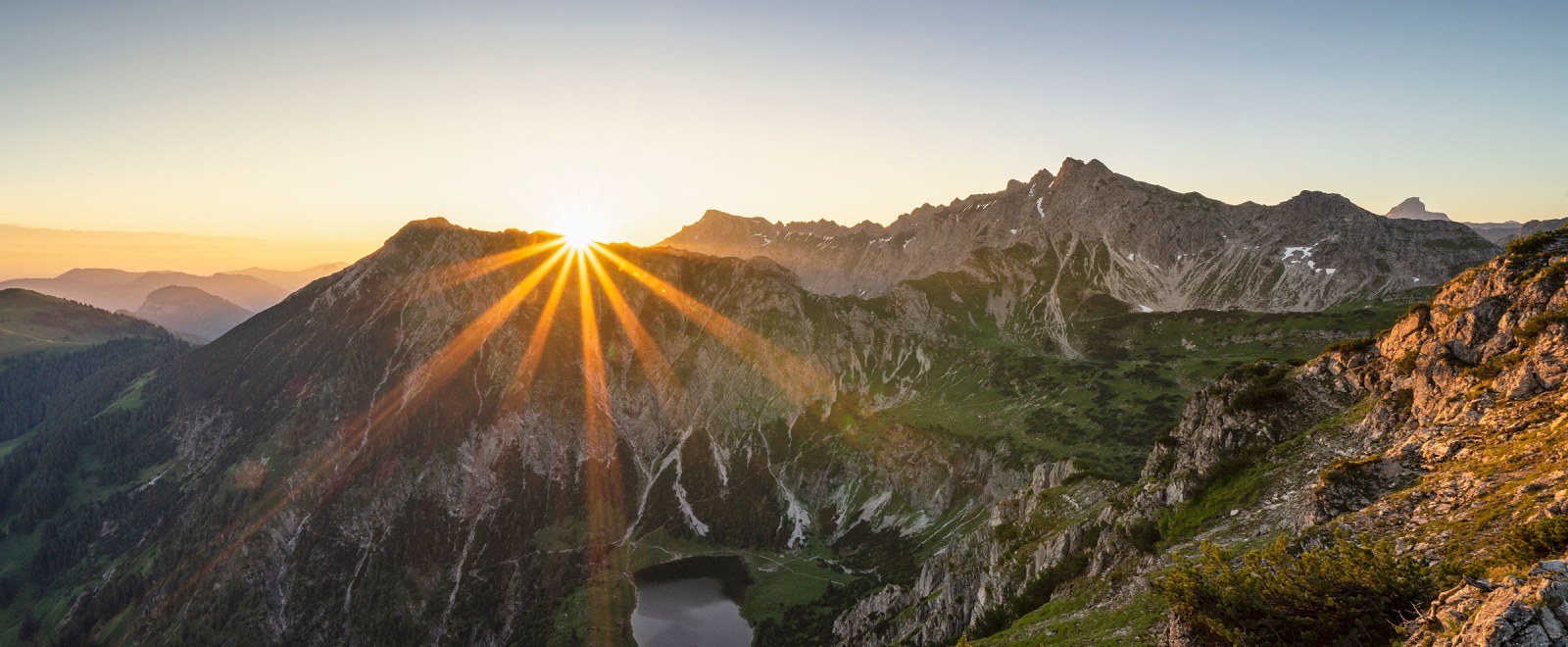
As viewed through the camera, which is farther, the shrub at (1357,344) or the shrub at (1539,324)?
the shrub at (1357,344)

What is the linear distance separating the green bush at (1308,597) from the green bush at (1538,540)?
2781 millimetres

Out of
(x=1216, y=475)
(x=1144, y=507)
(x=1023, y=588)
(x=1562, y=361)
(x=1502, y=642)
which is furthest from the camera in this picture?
(x=1023, y=588)

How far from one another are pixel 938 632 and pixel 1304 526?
70.7 meters

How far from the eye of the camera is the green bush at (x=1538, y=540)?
75.8ft

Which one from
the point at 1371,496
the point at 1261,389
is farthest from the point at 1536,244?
the point at 1371,496

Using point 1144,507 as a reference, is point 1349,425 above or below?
above

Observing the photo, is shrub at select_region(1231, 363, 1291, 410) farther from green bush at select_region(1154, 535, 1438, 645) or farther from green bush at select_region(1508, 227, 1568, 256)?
green bush at select_region(1154, 535, 1438, 645)

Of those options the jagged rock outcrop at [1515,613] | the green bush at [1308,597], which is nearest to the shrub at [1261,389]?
the green bush at [1308,597]

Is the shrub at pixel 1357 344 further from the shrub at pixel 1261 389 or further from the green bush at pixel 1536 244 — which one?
the green bush at pixel 1536 244

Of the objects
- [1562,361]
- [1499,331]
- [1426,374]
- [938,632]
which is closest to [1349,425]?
[1426,374]

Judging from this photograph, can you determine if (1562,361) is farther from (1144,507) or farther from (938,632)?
(938,632)

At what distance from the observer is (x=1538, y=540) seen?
77.3 feet

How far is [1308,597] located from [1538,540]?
7564 mm

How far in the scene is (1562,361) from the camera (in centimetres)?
3794
